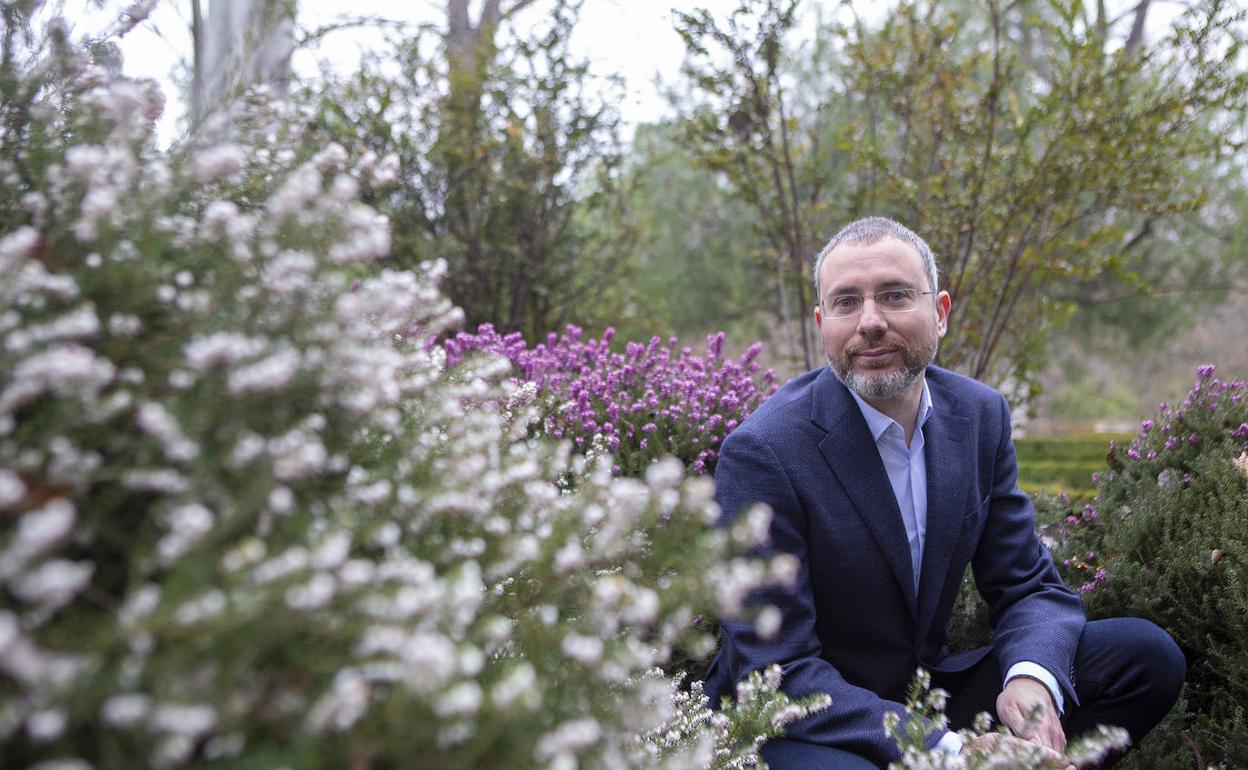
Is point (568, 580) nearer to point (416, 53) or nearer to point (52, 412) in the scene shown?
point (52, 412)

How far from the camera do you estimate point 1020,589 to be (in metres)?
2.86

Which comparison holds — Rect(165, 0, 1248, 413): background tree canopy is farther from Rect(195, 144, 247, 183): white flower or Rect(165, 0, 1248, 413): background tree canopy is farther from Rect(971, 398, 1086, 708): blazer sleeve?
Rect(195, 144, 247, 183): white flower

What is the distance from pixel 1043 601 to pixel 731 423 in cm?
142

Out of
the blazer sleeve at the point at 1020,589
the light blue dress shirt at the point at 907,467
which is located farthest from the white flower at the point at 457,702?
the blazer sleeve at the point at 1020,589

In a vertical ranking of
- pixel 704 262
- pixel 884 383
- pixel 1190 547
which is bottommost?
pixel 704 262

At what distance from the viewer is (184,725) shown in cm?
94

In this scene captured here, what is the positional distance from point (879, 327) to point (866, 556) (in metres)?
0.68

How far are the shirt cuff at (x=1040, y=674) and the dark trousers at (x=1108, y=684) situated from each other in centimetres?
14

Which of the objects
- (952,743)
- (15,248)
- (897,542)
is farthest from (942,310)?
(15,248)

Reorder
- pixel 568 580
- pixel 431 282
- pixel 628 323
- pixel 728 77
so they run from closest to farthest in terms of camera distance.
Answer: pixel 568 580 → pixel 431 282 → pixel 728 77 → pixel 628 323

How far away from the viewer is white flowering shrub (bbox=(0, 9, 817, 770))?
1.02m

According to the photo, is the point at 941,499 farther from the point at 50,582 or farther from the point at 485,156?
the point at 485,156

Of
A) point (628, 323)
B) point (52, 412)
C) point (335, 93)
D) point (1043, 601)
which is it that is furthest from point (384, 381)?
point (628, 323)

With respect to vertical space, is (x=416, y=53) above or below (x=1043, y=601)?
above
